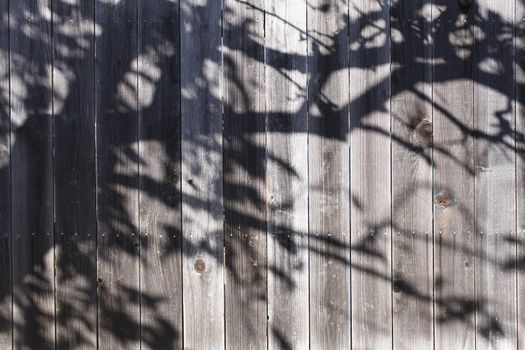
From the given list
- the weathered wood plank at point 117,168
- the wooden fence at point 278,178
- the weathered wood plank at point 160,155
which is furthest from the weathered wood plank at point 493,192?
the weathered wood plank at point 117,168

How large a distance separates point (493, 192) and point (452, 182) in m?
0.23

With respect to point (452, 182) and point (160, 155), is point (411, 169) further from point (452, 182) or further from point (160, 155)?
point (160, 155)

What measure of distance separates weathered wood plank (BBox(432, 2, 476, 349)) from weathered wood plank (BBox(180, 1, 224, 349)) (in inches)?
45.5

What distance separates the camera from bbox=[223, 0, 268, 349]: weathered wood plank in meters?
2.71

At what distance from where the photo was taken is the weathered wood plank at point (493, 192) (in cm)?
273

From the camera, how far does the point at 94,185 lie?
2.73 m

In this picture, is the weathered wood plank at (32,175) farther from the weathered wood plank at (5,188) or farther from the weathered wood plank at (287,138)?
the weathered wood plank at (287,138)

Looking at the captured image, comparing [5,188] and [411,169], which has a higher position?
[411,169]

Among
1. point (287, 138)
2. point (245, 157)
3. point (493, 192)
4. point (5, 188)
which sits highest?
point (287, 138)

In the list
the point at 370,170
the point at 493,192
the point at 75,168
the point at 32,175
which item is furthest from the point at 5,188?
the point at 493,192

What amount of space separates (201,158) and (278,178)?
42cm

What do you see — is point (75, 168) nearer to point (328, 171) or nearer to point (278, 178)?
point (278, 178)

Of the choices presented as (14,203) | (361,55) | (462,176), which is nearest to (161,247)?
(14,203)

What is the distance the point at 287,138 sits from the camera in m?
2.71
